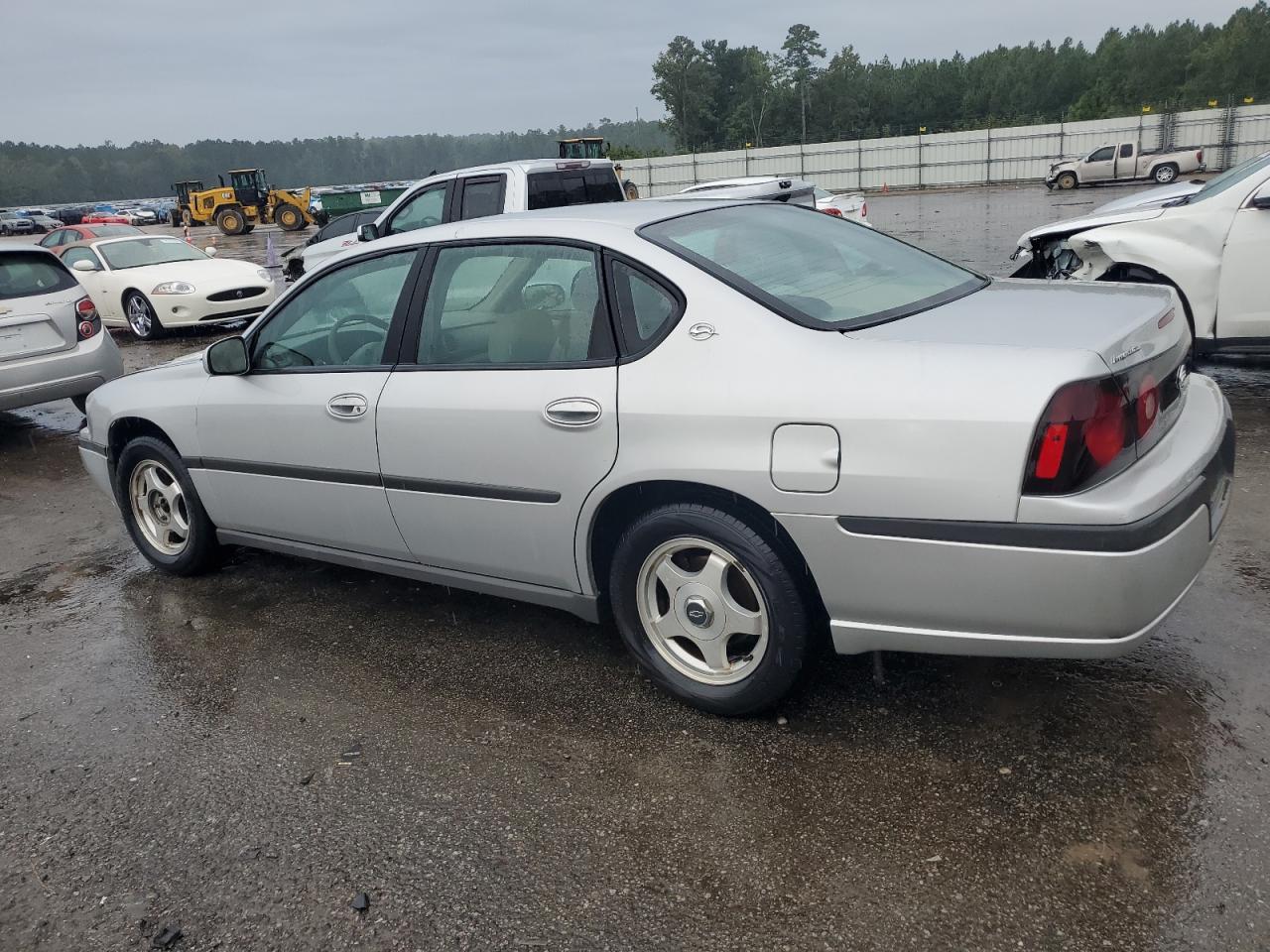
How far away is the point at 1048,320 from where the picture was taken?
2.82m

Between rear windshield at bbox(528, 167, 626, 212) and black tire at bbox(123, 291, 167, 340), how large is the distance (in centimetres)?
598

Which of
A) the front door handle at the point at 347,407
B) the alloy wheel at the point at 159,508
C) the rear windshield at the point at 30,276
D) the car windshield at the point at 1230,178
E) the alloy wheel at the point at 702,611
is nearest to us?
the alloy wheel at the point at 702,611

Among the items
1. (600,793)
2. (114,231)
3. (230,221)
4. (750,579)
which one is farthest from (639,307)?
(230,221)

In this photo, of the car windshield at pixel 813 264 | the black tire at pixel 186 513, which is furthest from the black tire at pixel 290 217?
the car windshield at pixel 813 264

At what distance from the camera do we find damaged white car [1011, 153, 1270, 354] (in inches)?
232

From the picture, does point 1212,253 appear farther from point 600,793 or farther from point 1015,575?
point 600,793

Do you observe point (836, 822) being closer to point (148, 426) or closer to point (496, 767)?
point (496, 767)

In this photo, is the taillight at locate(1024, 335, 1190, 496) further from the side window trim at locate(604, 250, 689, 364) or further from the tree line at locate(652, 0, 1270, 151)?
the tree line at locate(652, 0, 1270, 151)

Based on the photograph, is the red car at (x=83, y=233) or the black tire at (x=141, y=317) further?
the red car at (x=83, y=233)

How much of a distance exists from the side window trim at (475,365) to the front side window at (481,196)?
220 inches

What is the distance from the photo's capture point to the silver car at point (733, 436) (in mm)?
2469

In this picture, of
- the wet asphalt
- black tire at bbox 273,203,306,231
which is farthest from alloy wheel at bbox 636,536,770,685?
black tire at bbox 273,203,306,231

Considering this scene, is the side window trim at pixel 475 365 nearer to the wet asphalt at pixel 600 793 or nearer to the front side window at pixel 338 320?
the front side window at pixel 338 320

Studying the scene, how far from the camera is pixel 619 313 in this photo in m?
3.11
